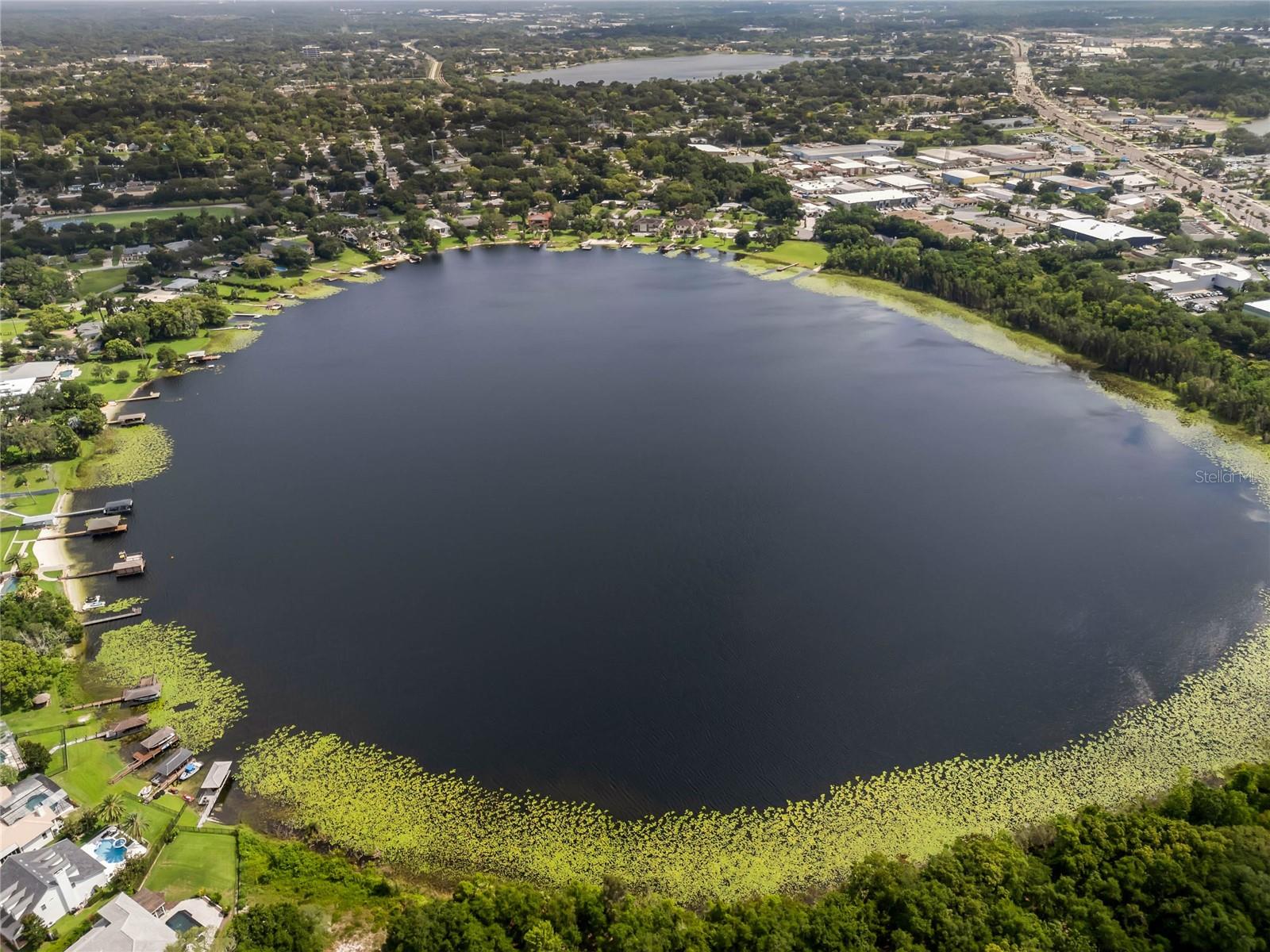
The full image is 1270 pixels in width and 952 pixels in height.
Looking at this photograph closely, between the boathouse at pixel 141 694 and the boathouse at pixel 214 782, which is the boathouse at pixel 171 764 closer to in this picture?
the boathouse at pixel 214 782

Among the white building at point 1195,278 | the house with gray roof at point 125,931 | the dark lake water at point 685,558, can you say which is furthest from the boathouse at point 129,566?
the white building at point 1195,278

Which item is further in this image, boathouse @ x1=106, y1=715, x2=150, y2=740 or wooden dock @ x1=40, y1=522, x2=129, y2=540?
wooden dock @ x1=40, y1=522, x2=129, y2=540

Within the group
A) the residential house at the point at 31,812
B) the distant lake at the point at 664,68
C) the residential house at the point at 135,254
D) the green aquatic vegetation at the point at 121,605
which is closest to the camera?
the residential house at the point at 31,812

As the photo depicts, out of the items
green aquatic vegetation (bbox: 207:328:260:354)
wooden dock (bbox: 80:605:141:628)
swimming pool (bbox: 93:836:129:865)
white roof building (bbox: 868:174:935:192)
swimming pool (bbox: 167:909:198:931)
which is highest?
white roof building (bbox: 868:174:935:192)

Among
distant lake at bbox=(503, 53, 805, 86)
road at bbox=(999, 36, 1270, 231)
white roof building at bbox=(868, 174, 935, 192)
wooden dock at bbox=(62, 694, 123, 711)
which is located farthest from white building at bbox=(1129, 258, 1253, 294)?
distant lake at bbox=(503, 53, 805, 86)

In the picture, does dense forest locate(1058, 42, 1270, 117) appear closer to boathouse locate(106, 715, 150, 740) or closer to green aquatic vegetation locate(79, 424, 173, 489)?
green aquatic vegetation locate(79, 424, 173, 489)

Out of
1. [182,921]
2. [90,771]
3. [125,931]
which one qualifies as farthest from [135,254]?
[125,931]
